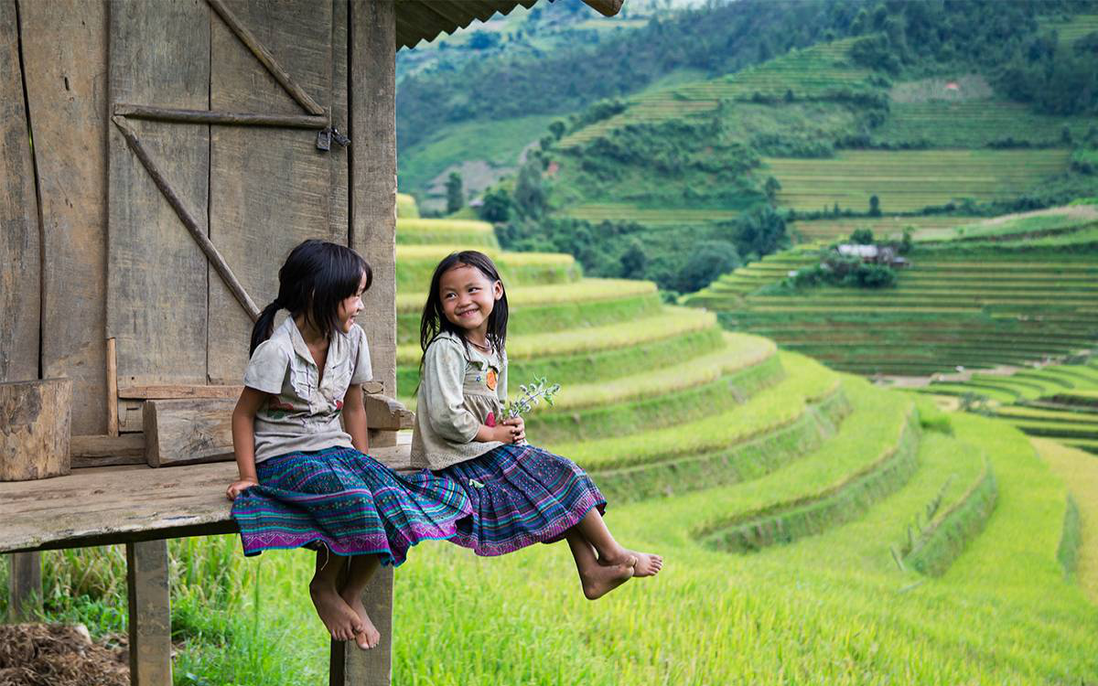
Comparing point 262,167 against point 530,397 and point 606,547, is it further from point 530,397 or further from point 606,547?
point 606,547

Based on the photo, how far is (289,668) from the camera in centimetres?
458

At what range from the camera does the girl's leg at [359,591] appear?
282 centimetres

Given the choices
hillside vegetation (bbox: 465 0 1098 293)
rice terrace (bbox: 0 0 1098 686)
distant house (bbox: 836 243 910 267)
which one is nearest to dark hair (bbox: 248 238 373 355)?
rice terrace (bbox: 0 0 1098 686)

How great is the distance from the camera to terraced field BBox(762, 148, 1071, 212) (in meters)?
58.9

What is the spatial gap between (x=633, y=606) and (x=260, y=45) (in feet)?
14.2

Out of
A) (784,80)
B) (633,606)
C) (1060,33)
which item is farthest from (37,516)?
(1060,33)

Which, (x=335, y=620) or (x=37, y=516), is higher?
(x=37, y=516)

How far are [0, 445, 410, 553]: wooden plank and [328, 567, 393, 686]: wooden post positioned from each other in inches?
21.2

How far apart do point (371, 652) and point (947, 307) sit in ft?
133

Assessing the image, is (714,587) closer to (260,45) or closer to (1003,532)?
(260,45)

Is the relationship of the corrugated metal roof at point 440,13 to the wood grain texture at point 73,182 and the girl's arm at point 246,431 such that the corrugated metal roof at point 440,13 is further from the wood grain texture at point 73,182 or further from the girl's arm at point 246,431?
the girl's arm at point 246,431

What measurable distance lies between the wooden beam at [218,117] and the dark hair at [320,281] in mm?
702

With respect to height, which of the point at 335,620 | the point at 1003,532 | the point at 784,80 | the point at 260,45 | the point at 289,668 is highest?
the point at 784,80

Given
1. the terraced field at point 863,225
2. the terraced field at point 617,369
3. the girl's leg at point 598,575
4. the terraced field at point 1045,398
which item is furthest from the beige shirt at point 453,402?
the terraced field at point 863,225
